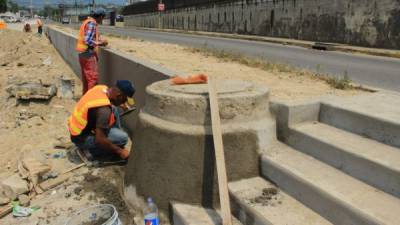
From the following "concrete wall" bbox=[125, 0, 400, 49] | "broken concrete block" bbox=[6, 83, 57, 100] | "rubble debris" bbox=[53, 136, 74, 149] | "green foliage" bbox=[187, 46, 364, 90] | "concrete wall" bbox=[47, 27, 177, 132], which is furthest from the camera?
"concrete wall" bbox=[125, 0, 400, 49]

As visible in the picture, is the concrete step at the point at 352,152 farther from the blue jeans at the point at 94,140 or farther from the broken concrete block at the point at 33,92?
the broken concrete block at the point at 33,92

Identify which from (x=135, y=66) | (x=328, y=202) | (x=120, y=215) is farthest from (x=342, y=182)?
(x=135, y=66)

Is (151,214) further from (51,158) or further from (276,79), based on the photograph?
(276,79)

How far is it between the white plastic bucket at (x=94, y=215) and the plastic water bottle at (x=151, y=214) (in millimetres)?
292

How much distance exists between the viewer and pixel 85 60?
25.7 ft

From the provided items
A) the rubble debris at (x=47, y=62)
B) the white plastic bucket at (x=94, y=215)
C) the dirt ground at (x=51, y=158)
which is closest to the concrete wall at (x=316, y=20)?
the dirt ground at (x=51, y=158)

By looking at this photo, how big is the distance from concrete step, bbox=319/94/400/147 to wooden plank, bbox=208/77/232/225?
1.24 meters

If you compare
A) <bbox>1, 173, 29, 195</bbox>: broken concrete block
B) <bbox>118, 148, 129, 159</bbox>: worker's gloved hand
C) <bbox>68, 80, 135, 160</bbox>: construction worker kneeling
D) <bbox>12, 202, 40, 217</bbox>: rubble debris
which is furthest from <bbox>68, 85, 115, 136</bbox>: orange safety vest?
<bbox>12, 202, 40, 217</bbox>: rubble debris

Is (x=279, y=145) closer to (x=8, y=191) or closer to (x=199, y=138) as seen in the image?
(x=199, y=138)

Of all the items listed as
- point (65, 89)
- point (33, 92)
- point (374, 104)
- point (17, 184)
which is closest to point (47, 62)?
point (65, 89)

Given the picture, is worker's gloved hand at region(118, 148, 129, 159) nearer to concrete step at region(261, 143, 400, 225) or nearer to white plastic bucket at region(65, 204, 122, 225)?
white plastic bucket at region(65, 204, 122, 225)

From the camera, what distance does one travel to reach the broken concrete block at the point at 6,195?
462cm

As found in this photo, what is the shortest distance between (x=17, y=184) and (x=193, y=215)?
8.19 feet

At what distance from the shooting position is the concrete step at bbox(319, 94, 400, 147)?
3457 mm
